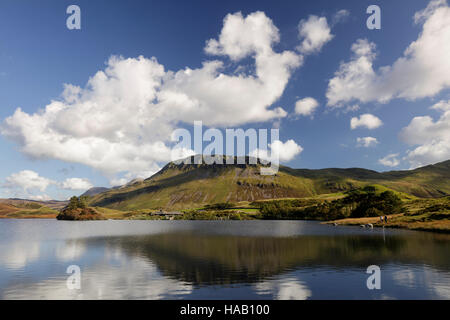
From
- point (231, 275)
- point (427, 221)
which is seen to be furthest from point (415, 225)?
point (231, 275)

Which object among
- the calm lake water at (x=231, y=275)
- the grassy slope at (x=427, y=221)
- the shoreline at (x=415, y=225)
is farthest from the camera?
the grassy slope at (x=427, y=221)

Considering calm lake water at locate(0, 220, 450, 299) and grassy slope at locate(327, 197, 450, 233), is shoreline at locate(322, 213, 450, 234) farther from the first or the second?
calm lake water at locate(0, 220, 450, 299)

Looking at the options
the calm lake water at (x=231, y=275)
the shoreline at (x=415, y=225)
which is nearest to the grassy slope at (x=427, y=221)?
the shoreline at (x=415, y=225)

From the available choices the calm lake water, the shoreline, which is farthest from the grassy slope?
the calm lake water

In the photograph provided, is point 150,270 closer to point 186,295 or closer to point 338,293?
point 186,295

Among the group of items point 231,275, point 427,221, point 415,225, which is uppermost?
point 231,275

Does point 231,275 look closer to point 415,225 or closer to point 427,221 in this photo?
point 415,225

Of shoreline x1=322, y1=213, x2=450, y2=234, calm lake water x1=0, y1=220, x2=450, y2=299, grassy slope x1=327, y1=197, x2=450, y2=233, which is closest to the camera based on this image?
calm lake water x1=0, y1=220, x2=450, y2=299

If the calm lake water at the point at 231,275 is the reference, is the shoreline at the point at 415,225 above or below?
below

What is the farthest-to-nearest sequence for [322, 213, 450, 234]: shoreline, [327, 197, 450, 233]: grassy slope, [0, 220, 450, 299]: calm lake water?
[327, 197, 450, 233]: grassy slope < [322, 213, 450, 234]: shoreline < [0, 220, 450, 299]: calm lake water

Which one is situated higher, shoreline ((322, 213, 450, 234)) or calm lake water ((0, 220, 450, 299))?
calm lake water ((0, 220, 450, 299))

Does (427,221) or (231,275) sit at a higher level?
(231,275)

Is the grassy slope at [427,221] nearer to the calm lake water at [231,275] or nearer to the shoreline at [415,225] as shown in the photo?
the shoreline at [415,225]
